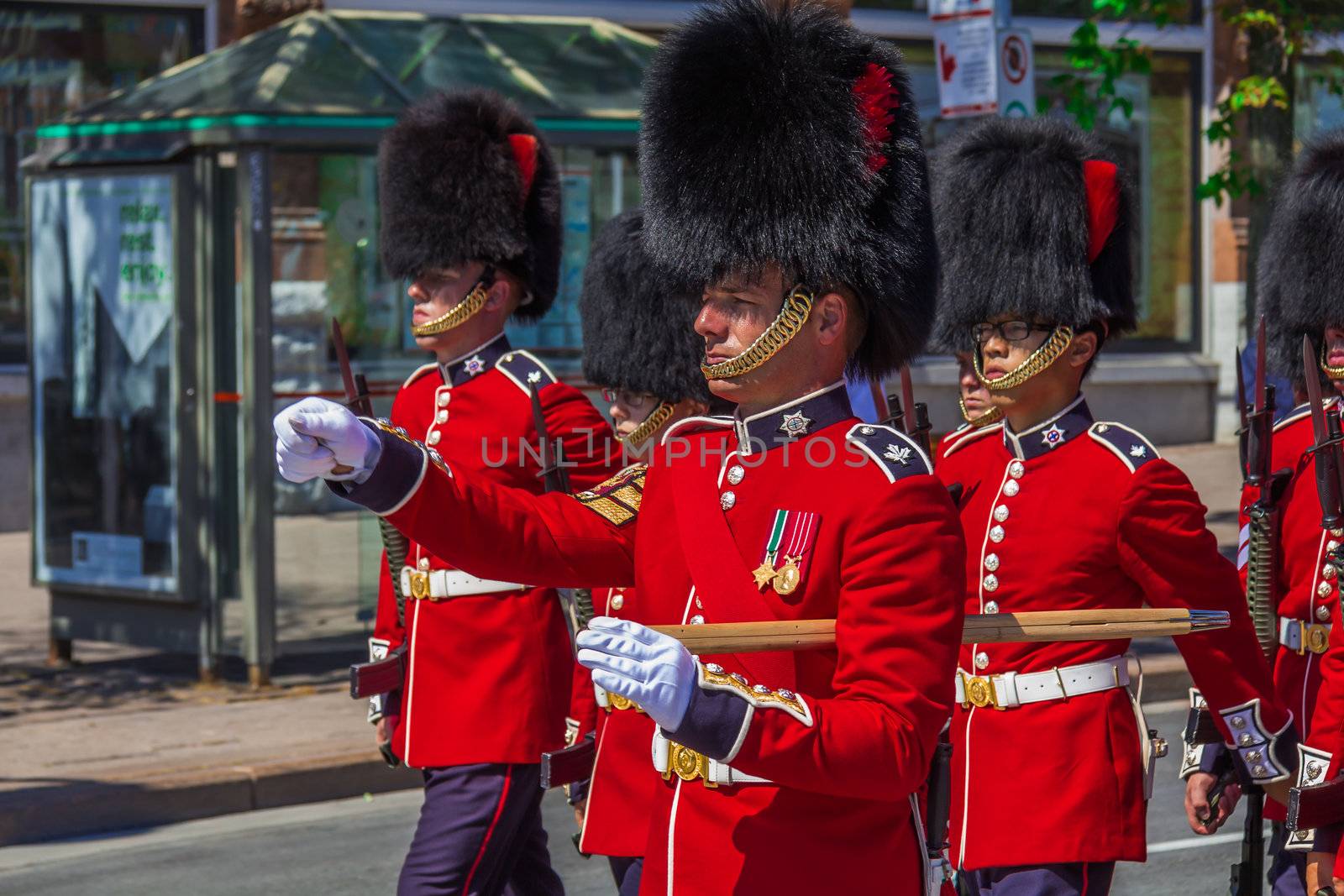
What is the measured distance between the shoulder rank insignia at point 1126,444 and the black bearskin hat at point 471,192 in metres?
1.80

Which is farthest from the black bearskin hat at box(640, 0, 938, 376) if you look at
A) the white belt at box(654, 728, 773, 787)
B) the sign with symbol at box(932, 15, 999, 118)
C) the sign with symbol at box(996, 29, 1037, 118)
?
the sign with symbol at box(996, 29, 1037, 118)

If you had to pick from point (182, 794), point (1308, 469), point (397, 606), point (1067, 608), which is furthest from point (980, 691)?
point (182, 794)

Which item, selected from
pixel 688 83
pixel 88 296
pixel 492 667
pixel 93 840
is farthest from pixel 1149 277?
pixel 688 83

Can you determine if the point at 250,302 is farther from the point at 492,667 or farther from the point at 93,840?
the point at 492,667

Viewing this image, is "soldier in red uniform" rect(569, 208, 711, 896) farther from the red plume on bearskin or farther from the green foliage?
the green foliage

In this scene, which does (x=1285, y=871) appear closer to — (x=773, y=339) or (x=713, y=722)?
(x=773, y=339)

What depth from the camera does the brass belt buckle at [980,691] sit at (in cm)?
462

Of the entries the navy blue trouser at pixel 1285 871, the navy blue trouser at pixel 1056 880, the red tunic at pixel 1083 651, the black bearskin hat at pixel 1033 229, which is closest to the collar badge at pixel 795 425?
the red tunic at pixel 1083 651

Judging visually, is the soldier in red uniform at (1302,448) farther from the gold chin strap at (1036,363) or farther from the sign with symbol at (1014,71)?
the sign with symbol at (1014,71)

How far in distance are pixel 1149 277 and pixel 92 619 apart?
1160 centimetres

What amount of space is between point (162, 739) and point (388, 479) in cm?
560

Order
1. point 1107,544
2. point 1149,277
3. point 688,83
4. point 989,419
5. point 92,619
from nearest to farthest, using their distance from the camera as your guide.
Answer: point 688,83
point 1107,544
point 989,419
point 92,619
point 1149,277

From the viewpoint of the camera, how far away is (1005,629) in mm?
3217

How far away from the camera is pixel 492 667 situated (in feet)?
17.0
